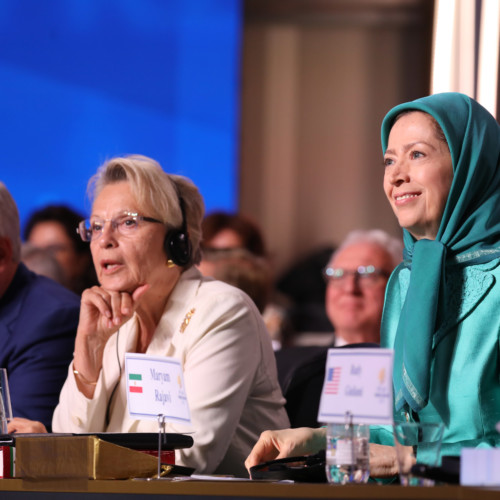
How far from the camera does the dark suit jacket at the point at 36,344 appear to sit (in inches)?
105

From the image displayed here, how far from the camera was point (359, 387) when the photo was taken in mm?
1459

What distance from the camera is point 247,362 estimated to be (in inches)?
93.7

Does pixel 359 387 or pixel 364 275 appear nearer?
pixel 359 387

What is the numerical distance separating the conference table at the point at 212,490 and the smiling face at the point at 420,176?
76 centimetres

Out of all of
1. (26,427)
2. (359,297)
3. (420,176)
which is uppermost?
(420,176)

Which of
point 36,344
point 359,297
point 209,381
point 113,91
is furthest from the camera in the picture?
point 113,91

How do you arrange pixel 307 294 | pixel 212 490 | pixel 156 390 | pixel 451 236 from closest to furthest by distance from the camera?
pixel 212 490 < pixel 156 390 < pixel 451 236 < pixel 307 294

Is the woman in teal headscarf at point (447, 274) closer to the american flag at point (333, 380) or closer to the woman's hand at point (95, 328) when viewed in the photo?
the american flag at point (333, 380)

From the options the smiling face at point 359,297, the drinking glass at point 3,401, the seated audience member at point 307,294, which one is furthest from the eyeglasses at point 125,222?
the seated audience member at point 307,294

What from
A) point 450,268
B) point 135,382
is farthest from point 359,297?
point 135,382

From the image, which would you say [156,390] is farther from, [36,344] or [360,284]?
[360,284]

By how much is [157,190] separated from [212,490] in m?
1.30

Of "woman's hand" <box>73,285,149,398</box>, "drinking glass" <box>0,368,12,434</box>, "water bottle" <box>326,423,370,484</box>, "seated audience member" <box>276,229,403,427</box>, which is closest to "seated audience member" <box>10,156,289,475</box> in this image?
"woman's hand" <box>73,285,149,398</box>

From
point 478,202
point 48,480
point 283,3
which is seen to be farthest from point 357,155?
point 48,480
